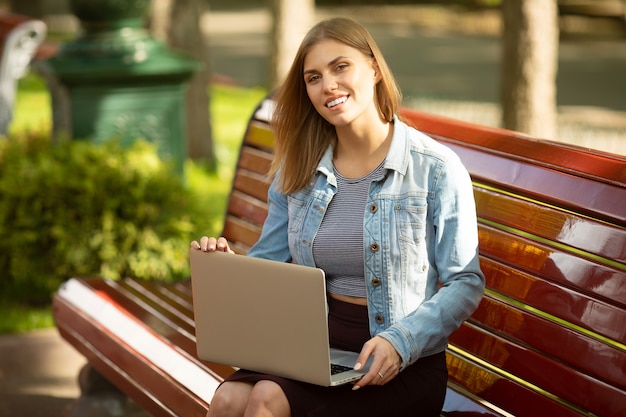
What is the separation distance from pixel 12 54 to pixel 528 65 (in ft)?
11.6

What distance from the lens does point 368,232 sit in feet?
9.32

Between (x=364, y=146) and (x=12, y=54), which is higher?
(x=364, y=146)

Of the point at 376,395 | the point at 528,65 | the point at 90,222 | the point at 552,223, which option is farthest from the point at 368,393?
the point at 528,65

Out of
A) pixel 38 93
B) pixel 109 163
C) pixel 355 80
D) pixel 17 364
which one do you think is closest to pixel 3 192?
pixel 109 163

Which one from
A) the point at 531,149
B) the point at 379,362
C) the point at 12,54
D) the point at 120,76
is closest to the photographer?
the point at 379,362

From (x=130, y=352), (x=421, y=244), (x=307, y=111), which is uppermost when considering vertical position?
(x=307, y=111)

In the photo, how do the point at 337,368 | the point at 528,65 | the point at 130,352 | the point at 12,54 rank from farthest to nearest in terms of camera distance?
the point at 12,54
the point at 528,65
the point at 130,352
the point at 337,368

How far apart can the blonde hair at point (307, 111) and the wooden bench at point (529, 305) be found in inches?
16.4

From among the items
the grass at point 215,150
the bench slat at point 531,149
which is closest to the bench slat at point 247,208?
the bench slat at point 531,149

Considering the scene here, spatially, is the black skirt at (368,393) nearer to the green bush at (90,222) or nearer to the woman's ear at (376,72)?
the woman's ear at (376,72)

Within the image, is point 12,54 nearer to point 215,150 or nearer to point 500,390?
point 215,150

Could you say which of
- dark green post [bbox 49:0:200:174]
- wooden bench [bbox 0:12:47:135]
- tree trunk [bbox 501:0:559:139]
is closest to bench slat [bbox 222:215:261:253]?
dark green post [bbox 49:0:200:174]

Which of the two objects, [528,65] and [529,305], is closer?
[529,305]

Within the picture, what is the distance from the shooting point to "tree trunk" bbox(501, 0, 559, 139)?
6.87 m
